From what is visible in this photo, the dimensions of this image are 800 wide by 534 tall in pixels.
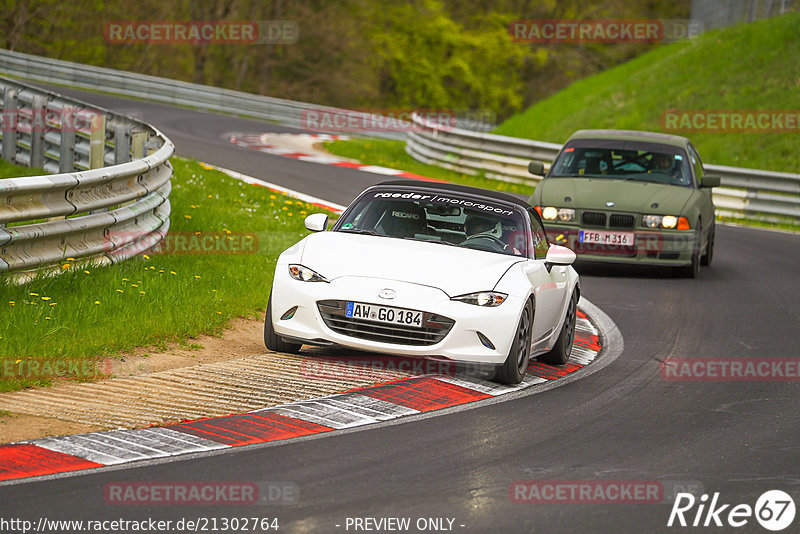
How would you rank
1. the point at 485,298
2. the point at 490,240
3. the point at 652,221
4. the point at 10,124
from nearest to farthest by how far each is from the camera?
the point at 485,298
the point at 490,240
the point at 652,221
the point at 10,124

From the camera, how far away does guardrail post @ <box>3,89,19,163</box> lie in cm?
1637

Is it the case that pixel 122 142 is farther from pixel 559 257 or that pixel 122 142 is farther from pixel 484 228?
pixel 559 257

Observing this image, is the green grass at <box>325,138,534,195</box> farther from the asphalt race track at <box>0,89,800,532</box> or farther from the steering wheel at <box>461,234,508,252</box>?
the steering wheel at <box>461,234,508,252</box>

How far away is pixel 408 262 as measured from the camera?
→ 8.31 metres

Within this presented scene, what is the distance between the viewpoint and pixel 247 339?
31.1ft

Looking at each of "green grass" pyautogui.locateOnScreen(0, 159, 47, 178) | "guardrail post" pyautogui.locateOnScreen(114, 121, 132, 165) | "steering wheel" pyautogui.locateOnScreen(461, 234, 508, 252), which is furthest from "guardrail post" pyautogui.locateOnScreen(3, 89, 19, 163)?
"steering wheel" pyautogui.locateOnScreen(461, 234, 508, 252)

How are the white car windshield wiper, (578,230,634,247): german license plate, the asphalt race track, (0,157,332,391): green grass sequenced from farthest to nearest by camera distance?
(578,230,634,247): german license plate
the white car windshield wiper
(0,157,332,391): green grass
the asphalt race track

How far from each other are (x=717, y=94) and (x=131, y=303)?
2450 centimetres

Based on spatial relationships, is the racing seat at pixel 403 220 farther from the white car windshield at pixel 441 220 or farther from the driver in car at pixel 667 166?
the driver in car at pixel 667 166

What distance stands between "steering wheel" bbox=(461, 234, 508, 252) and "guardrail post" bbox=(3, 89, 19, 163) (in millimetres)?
9509

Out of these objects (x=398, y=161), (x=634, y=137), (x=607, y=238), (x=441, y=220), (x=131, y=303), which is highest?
(x=634, y=137)

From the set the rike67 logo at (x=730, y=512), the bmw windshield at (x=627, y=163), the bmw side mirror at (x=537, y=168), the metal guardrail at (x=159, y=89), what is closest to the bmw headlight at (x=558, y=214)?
the bmw side mirror at (x=537, y=168)

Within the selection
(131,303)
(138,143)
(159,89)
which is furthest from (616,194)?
(159,89)

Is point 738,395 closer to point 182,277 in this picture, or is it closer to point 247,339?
point 247,339
